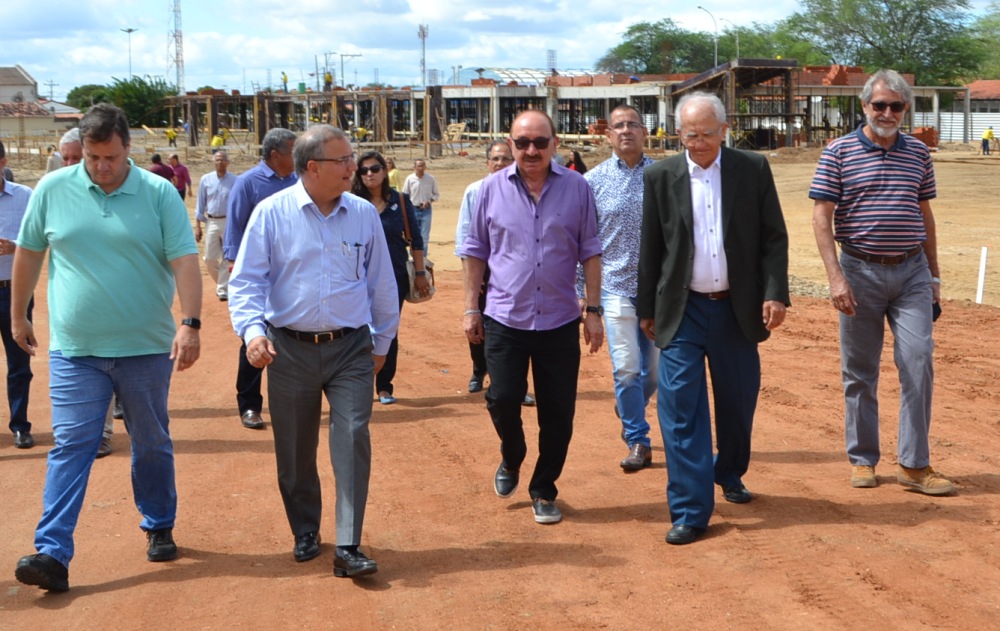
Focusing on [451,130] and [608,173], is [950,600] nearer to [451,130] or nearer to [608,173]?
[608,173]

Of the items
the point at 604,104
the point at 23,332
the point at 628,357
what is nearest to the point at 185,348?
→ the point at 23,332

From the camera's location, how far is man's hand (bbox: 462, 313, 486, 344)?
644 centimetres

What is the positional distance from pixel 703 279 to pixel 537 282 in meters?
0.85

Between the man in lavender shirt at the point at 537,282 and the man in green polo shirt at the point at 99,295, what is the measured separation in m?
1.56

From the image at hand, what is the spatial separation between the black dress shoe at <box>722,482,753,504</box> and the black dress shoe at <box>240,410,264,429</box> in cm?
392

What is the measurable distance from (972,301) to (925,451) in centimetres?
911

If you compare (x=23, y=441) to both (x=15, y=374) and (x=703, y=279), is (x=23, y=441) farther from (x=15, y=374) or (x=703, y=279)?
(x=703, y=279)

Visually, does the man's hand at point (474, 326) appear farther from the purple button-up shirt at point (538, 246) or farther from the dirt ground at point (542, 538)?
the dirt ground at point (542, 538)

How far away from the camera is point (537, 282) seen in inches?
243

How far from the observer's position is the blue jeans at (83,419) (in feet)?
18.1

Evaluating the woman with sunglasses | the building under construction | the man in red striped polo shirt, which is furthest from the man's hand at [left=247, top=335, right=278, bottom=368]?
the building under construction

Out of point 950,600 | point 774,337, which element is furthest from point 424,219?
point 950,600

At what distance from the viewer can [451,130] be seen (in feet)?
235

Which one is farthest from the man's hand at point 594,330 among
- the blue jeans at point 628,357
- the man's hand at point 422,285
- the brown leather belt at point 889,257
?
the man's hand at point 422,285
